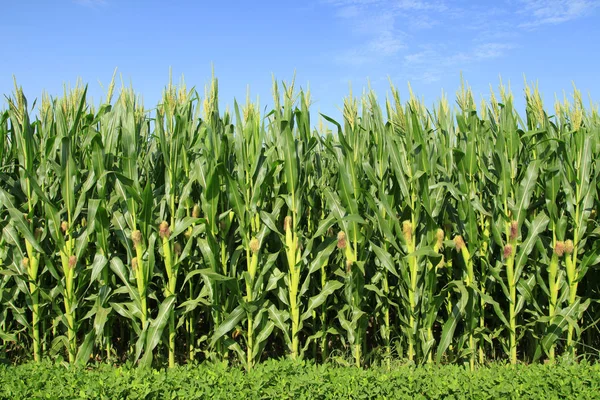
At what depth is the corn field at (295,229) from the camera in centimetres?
477

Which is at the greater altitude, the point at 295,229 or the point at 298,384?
the point at 295,229

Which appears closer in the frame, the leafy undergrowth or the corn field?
the leafy undergrowth

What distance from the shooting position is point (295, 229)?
15.8ft

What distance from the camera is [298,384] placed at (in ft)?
12.1

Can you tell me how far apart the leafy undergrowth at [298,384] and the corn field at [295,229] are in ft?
2.72

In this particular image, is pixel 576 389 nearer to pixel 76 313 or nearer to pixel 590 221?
pixel 590 221

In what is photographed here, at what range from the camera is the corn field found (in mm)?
4773

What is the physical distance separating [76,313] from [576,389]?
455 centimetres

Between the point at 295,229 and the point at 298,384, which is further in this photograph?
the point at 295,229

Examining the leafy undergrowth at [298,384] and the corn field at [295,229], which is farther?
the corn field at [295,229]

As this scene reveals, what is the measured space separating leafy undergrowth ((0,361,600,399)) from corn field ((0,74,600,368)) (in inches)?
32.7

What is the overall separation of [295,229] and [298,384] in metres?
1.54

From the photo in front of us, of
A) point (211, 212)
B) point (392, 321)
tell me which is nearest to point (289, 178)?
point (211, 212)

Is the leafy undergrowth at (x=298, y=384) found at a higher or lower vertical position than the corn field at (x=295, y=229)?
lower
